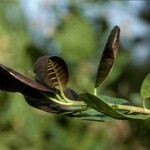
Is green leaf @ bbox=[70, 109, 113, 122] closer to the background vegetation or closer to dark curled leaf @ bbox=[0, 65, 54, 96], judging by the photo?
dark curled leaf @ bbox=[0, 65, 54, 96]

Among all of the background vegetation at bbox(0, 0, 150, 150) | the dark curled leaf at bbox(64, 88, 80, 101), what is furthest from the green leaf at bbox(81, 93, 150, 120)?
the background vegetation at bbox(0, 0, 150, 150)

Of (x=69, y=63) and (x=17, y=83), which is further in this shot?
(x=69, y=63)

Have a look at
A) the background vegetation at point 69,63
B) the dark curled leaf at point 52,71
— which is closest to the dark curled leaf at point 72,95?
the dark curled leaf at point 52,71

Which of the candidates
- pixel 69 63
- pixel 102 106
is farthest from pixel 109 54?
pixel 69 63

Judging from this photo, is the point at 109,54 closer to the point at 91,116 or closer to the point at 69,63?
the point at 91,116

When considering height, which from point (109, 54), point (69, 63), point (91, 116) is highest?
point (109, 54)
